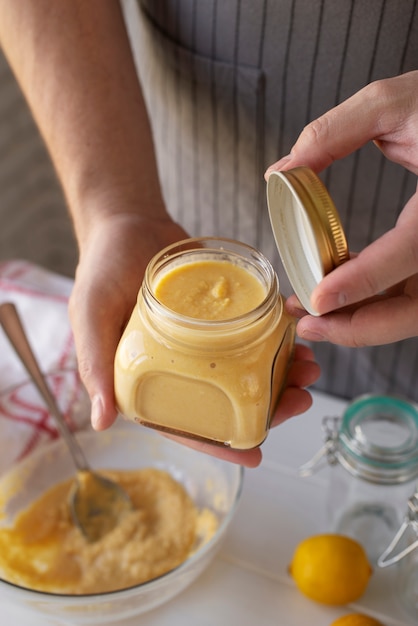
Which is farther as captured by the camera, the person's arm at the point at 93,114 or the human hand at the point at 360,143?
the person's arm at the point at 93,114

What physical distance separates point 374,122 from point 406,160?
0.16 ft

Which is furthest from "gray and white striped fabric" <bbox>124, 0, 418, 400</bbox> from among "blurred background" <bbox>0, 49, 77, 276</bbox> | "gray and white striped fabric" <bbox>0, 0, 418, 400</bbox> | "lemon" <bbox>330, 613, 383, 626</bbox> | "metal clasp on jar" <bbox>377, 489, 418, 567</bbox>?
"blurred background" <bbox>0, 49, 77, 276</bbox>

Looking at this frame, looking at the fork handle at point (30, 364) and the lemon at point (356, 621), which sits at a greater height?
the fork handle at point (30, 364)

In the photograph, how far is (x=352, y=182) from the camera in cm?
91

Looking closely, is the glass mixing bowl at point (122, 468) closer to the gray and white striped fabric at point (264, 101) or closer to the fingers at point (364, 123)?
the gray and white striped fabric at point (264, 101)

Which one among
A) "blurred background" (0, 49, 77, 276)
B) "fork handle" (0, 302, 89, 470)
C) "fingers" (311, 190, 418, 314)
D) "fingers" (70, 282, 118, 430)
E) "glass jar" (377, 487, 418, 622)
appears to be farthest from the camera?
"blurred background" (0, 49, 77, 276)

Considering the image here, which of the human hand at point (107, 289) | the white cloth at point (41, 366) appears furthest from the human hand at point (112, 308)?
the white cloth at point (41, 366)

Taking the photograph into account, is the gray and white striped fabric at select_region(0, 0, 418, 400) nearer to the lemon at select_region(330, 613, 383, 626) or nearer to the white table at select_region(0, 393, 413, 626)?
the white table at select_region(0, 393, 413, 626)

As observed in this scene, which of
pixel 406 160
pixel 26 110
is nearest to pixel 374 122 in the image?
pixel 406 160

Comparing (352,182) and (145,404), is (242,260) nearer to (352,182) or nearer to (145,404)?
(145,404)

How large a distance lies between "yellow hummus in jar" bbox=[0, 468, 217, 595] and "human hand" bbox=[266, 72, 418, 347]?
34 centimetres

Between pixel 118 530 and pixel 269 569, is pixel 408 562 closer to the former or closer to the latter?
pixel 269 569

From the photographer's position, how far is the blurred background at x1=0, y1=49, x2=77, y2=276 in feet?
5.62

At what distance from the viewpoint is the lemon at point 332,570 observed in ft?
2.49
